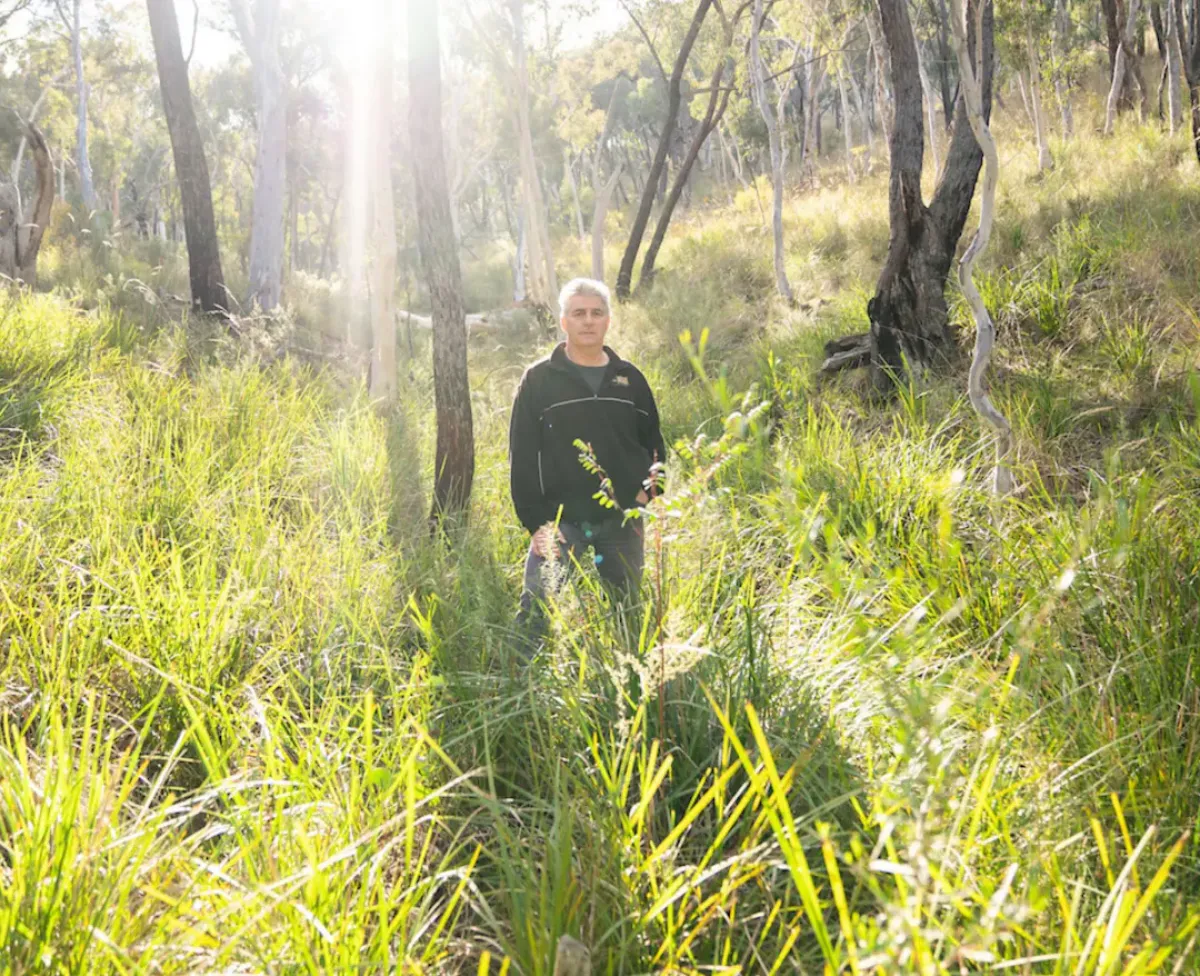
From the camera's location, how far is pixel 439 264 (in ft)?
16.8

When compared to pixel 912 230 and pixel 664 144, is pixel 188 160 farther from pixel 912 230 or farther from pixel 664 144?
pixel 912 230

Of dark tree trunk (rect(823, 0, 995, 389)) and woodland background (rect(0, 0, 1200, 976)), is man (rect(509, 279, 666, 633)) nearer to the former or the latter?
woodland background (rect(0, 0, 1200, 976))

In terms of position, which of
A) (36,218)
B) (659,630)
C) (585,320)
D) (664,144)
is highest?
(664,144)

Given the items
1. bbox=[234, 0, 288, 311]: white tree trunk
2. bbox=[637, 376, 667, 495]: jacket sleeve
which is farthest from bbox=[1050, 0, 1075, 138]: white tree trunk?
bbox=[637, 376, 667, 495]: jacket sleeve

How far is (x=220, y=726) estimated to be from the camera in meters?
2.36

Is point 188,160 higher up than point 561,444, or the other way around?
point 188,160

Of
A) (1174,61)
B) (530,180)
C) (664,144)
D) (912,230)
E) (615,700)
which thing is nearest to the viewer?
(615,700)

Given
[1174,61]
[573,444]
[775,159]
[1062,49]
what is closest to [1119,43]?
[1174,61]

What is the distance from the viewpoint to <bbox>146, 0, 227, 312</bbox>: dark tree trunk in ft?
30.3

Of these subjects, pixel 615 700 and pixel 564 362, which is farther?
pixel 564 362

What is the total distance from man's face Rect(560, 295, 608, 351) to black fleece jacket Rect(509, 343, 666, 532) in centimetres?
10

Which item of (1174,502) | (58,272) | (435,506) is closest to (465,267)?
(58,272)

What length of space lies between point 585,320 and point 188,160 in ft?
26.5

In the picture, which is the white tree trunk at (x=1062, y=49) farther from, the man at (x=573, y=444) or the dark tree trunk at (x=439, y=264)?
the man at (x=573, y=444)
